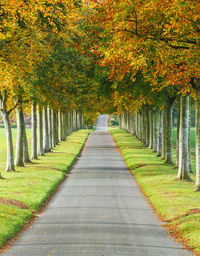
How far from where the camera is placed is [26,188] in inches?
843

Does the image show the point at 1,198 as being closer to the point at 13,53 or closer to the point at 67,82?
the point at 13,53

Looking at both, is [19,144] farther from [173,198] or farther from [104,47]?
[173,198]

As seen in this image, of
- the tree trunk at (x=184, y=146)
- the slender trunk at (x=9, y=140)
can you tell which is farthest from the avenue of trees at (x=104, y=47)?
the slender trunk at (x=9, y=140)

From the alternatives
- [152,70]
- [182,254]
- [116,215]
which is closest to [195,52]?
[152,70]

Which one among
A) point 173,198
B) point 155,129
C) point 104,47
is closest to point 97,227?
point 173,198

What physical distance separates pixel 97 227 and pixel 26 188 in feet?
26.7

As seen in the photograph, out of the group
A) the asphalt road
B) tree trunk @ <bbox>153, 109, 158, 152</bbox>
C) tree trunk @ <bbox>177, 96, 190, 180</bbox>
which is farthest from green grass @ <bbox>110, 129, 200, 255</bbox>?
tree trunk @ <bbox>153, 109, 158, 152</bbox>

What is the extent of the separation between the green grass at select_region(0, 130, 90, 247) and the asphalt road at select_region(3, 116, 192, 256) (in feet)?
1.56

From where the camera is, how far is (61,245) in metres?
11.7

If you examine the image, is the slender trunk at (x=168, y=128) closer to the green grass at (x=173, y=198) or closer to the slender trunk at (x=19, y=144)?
the green grass at (x=173, y=198)

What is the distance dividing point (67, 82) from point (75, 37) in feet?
8.08

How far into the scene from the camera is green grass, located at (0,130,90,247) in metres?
14.0

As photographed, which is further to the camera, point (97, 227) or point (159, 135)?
point (159, 135)

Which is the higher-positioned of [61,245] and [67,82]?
[67,82]
